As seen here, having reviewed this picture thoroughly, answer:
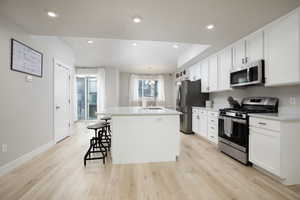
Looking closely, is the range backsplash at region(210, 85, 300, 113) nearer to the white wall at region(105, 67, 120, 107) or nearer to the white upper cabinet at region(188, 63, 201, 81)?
the white upper cabinet at region(188, 63, 201, 81)

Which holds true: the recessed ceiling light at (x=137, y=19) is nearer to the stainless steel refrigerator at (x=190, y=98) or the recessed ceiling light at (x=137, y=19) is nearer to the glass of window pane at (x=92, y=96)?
the stainless steel refrigerator at (x=190, y=98)

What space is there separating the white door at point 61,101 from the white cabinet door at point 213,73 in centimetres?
411

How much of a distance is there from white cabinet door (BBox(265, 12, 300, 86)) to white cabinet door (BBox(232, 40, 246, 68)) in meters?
0.51

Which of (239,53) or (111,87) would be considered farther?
(111,87)

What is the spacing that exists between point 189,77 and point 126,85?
3.90 meters

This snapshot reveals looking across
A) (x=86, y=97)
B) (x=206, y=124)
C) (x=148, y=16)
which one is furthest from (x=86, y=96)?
(x=148, y=16)

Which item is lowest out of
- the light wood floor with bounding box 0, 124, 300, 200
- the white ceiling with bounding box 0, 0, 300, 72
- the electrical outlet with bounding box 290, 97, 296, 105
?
the light wood floor with bounding box 0, 124, 300, 200

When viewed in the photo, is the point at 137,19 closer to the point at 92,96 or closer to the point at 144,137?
the point at 144,137

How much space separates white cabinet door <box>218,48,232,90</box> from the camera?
355cm

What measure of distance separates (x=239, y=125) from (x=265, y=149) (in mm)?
560

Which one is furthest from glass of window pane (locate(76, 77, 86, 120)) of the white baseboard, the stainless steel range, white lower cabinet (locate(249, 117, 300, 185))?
white lower cabinet (locate(249, 117, 300, 185))

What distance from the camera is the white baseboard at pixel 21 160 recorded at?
2.32 metres

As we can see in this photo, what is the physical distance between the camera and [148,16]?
2.29m

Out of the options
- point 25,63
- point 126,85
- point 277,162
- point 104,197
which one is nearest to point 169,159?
point 104,197
